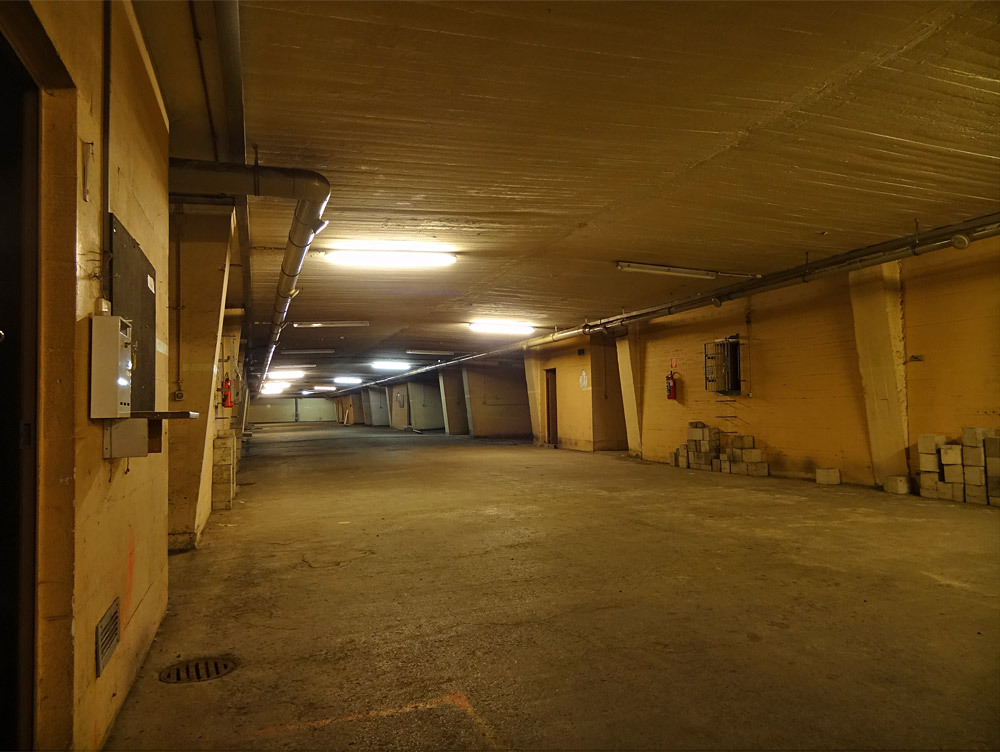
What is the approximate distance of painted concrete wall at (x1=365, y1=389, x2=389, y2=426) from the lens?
38656mm

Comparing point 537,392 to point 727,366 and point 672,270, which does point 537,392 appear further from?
point 672,270

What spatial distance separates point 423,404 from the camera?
30312 millimetres

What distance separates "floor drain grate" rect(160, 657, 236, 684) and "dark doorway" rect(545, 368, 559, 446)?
15521mm

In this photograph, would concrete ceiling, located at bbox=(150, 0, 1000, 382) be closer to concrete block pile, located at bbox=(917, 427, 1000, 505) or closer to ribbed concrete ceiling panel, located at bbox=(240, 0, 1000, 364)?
ribbed concrete ceiling panel, located at bbox=(240, 0, 1000, 364)

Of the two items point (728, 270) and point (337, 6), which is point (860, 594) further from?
point (728, 270)

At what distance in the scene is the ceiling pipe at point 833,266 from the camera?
22.1 feet

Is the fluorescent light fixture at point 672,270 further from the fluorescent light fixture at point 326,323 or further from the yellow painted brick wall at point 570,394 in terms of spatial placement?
the yellow painted brick wall at point 570,394

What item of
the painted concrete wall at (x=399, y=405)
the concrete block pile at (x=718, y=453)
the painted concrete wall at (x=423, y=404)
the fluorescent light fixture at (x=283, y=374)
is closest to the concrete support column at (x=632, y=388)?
the concrete block pile at (x=718, y=453)

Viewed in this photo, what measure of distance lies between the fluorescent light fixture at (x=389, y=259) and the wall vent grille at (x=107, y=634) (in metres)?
5.64

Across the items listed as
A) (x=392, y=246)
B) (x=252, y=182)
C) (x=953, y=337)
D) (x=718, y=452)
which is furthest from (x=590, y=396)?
(x=252, y=182)

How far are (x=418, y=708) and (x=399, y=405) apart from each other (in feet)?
103

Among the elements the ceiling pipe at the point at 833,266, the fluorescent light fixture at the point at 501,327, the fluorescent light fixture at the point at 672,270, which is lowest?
the ceiling pipe at the point at 833,266

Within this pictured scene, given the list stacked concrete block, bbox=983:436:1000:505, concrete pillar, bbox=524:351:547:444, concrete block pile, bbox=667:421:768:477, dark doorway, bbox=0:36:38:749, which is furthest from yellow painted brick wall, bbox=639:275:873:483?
dark doorway, bbox=0:36:38:749

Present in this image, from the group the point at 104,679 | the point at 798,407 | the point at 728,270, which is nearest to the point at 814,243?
the point at 728,270
